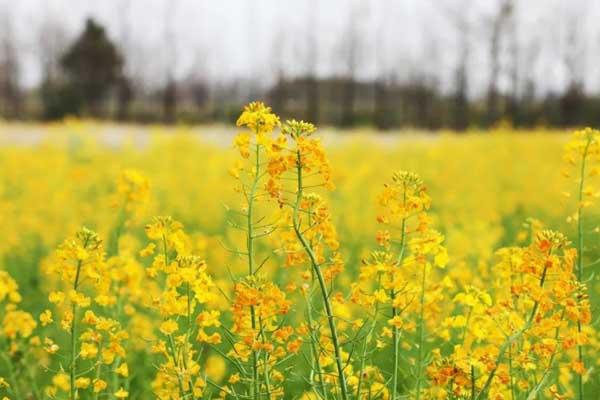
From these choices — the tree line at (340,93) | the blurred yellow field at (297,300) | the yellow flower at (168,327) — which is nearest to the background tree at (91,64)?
the tree line at (340,93)

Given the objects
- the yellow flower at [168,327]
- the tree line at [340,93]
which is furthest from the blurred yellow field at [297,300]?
the tree line at [340,93]

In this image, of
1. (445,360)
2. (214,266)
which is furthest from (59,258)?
(214,266)

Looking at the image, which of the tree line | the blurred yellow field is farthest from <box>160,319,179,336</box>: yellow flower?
the tree line

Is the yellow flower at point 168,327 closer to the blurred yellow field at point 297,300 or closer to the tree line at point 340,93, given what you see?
the blurred yellow field at point 297,300

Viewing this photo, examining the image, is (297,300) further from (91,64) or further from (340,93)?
(340,93)

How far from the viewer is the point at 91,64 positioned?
117 feet

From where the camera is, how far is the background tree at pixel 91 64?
3512 centimetres

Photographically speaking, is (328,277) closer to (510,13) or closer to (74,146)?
(74,146)

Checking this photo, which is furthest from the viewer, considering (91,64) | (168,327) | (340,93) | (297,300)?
(340,93)

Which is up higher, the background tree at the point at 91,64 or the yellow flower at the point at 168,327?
the background tree at the point at 91,64

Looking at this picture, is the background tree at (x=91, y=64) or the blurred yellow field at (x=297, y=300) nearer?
the blurred yellow field at (x=297, y=300)

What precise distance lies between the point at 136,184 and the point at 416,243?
5.12 feet

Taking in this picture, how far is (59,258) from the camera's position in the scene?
1.81 metres

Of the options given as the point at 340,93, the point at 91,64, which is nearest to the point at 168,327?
the point at 91,64
